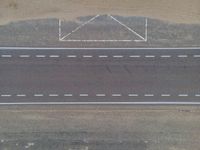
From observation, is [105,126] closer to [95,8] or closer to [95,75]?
[95,75]

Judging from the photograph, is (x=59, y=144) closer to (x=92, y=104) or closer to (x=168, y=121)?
(x=92, y=104)

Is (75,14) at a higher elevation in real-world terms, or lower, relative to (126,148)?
higher

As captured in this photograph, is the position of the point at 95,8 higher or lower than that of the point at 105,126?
higher

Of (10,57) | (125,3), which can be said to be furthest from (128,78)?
(10,57)

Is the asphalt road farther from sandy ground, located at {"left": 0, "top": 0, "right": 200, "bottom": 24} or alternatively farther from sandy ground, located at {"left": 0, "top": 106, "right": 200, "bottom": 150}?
sandy ground, located at {"left": 0, "top": 0, "right": 200, "bottom": 24}

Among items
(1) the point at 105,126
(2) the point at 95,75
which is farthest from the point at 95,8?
(1) the point at 105,126

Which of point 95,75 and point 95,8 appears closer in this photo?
point 95,8

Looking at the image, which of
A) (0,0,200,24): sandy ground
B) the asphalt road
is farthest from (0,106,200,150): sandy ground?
(0,0,200,24): sandy ground

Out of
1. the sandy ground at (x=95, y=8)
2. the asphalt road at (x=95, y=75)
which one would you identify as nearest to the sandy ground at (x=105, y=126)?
the asphalt road at (x=95, y=75)
